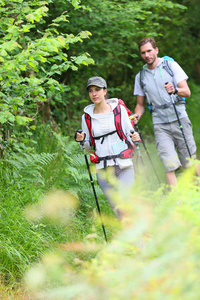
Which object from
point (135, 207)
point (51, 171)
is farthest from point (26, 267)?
point (135, 207)

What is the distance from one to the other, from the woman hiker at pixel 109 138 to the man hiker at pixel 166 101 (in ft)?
3.99

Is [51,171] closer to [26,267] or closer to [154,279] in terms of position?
[26,267]

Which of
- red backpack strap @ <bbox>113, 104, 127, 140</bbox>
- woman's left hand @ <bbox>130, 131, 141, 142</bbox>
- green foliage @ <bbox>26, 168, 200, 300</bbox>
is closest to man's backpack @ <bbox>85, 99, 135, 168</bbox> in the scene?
red backpack strap @ <bbox>113, 104, 127, 140</bbox>

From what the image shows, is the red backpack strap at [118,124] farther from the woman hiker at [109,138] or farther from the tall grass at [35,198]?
the tall grass at [35,198]

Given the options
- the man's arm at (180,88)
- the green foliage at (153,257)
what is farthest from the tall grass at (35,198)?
the green foliage at (153,257)

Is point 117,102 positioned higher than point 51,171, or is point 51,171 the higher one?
point 117,102

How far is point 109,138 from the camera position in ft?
17.0

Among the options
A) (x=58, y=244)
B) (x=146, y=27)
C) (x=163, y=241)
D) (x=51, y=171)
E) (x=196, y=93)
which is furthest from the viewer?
(x=196, y=93)

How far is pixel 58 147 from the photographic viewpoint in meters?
7.22

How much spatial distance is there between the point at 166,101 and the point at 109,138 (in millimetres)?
1832

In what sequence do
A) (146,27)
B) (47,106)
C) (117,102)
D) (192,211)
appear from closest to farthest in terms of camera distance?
(192,211), (117,102), (47,106), (146,27)

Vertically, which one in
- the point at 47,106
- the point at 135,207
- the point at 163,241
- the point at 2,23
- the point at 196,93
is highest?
the point at 163,241

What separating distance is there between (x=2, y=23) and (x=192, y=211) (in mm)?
4242

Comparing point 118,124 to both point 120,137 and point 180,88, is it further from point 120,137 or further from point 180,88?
point 180,88
